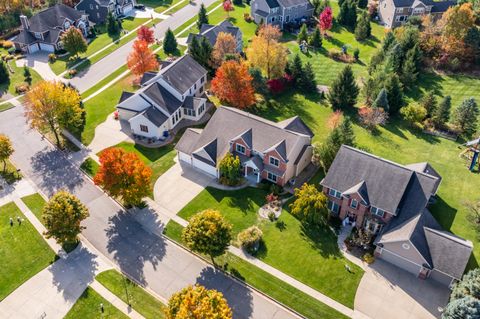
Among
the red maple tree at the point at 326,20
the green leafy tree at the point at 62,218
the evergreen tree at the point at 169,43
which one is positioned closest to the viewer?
the green leafy tree at the point at 62,218

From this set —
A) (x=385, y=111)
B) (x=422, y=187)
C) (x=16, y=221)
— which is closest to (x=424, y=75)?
(x=385, y=111)

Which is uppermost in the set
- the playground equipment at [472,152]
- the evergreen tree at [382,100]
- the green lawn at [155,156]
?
the evergreen tree at [382,100]

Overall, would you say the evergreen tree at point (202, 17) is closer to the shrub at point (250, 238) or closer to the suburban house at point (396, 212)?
the suburban house at point (396, 212)

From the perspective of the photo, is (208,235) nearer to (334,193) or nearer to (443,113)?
(334,193)

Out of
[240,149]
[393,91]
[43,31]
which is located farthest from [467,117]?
[43,31]

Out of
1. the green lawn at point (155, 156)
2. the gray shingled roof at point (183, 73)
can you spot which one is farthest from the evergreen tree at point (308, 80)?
the green lawn at point (155, 156)
